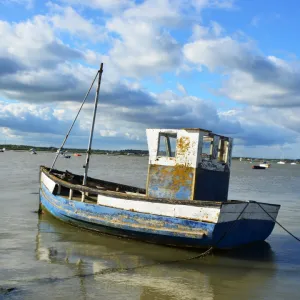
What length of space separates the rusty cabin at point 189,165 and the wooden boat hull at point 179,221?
2.26ft

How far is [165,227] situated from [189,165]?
168 centimetres

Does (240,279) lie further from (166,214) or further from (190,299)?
(166,214)

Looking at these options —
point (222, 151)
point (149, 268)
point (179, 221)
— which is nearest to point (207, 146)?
point (222, 151)

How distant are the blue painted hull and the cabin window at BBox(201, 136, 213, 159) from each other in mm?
1939

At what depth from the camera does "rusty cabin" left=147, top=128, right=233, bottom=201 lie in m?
10.7

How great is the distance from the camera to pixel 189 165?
10.7 meters

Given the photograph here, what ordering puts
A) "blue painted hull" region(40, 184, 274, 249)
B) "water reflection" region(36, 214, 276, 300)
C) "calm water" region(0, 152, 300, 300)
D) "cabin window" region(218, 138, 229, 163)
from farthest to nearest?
"cabin window" region(218, 138, 229, 163)
"blue painted hull" region(40, 184, 274, 249)
"water reflection" region(36, 214, 276, 300)
"calm water" region(0, 152, 300, 300)

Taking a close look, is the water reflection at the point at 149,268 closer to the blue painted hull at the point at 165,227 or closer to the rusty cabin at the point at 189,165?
the blue painted hull at the point at 165,227

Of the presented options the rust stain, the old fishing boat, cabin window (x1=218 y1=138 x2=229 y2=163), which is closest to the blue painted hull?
the old fishing boat

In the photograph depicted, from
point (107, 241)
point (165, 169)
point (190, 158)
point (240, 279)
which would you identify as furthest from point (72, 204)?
point (240, 279)

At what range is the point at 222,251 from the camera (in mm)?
10453

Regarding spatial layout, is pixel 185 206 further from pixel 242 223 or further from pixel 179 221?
pixel 242 223

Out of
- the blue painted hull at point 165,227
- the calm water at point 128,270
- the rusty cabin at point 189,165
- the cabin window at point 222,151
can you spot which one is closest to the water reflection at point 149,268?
the calm water at point 128,270

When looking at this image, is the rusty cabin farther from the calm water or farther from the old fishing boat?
the calm water
